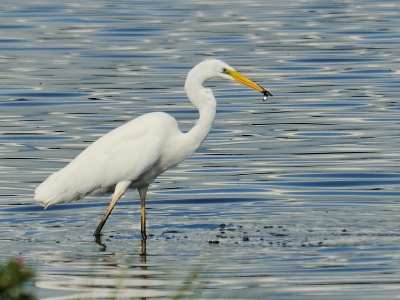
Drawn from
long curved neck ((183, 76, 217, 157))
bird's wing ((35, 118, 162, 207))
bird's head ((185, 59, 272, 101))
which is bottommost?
bird's wing ((35, 118, 162, 207))

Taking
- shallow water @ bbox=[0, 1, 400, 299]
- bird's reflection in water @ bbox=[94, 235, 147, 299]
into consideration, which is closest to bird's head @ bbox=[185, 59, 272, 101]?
shallow water @ bbox=[0, 1, 400, 299]

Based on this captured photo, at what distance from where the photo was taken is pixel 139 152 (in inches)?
422

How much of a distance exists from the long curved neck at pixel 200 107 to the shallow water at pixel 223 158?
2.77 feet

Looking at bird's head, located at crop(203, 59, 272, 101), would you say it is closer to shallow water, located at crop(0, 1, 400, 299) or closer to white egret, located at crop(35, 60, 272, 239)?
white egret, located at crop(35, 60, 272, 239)

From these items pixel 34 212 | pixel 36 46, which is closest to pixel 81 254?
pixel 34 212

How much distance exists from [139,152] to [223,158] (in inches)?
148

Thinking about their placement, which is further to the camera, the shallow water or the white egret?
the white egret

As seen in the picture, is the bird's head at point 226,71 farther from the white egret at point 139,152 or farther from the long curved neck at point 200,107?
the long curved neck at point 200,107

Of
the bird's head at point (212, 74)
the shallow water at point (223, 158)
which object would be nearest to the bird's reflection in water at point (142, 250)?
the shallow water at point (223, 158)

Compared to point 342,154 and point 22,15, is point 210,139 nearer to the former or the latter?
point 342,154

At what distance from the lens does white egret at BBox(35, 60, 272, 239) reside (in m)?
10.7

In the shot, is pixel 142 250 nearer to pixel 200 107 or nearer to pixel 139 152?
pixel 139 152

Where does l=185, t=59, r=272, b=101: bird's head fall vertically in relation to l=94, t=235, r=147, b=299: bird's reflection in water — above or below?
above

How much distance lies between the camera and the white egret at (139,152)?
10703 millimetres
